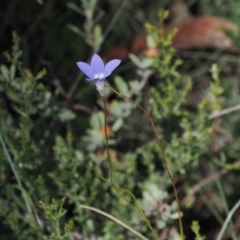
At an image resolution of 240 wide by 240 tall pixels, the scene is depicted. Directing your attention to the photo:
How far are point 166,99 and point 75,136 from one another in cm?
66

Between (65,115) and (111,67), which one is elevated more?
(65,115)

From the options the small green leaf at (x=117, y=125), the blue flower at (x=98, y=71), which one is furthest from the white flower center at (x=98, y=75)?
the small green leaf at (x=117, y=125)

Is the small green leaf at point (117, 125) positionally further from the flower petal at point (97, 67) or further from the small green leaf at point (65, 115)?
the flower petal at point (97, 67)

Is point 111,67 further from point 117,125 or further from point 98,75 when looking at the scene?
point 117,125

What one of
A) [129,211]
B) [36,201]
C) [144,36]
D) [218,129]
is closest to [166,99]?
[129,211]

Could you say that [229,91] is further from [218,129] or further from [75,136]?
[75,136]

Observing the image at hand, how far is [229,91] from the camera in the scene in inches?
116

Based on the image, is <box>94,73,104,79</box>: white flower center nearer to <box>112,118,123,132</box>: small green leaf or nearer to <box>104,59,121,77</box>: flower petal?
<box>104,59,121,77</box>: flower petal

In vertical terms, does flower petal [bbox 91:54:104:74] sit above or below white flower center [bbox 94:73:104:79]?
above

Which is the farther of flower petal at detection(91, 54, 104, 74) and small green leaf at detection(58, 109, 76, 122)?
small green leaf at detection(58, 109, 76, 122)

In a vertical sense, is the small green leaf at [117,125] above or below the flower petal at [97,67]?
above

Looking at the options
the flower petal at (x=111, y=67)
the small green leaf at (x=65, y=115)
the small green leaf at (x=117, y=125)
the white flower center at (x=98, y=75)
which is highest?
the small green leaf at (x=65, y=115)

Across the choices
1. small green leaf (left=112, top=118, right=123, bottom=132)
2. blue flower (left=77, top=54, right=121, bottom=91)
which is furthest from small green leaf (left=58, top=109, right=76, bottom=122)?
blue flower (left=77, top=54, right=121, bottom=91)

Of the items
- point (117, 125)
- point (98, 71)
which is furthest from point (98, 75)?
point (117, 125)
